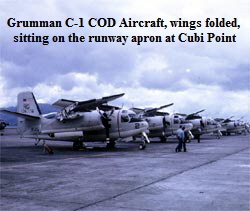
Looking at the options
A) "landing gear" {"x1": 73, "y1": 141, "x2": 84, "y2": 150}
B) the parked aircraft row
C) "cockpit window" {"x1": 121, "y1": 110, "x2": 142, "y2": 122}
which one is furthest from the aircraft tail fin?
"cockpit window" {"x1": 121, "y1": 110, "x2": 142, "y2": 122}

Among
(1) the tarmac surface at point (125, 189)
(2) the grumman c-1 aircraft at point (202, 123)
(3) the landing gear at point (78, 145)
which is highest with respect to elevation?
(2) the grumman c-1 aircraft at point (202, 123)

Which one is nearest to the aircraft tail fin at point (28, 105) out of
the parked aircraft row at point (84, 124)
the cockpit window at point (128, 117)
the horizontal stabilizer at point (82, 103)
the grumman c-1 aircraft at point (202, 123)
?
the parked aircraft row at point (84, 124)

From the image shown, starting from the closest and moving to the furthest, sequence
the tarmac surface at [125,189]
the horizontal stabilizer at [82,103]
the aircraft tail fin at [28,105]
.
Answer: the tarmac surface at [125,189] → the horizontal stabilizer at [82,103] → the aircraft tail fin at [28,105]

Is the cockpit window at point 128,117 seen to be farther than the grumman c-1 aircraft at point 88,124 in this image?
Yes

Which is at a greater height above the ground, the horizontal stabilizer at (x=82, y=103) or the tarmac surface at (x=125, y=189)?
the horizontal stabilizer at (x=82, y=103)

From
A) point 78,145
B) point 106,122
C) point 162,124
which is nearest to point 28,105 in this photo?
point 78,145

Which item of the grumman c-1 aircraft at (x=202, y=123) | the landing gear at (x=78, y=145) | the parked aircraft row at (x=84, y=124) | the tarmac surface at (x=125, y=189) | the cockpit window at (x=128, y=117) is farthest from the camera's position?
the grumman c-1 aircraft at (x=202, y=123)


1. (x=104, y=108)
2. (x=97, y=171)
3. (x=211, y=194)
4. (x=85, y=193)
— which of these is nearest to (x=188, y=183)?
(x=211, y=194)

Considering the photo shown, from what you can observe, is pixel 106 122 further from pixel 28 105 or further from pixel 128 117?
pixel 28 105

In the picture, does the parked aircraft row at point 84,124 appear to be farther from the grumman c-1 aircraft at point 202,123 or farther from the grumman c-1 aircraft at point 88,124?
the grumman c-1 aircraft at point 202,123

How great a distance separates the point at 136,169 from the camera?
47.3 ft

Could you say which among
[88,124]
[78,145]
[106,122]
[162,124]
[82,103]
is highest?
[82,103]

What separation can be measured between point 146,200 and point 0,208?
3544 mm

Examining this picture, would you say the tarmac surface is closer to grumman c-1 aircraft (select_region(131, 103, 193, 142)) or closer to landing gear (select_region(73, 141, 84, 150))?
landing gear (select_region(73, 141, 84, 150))
